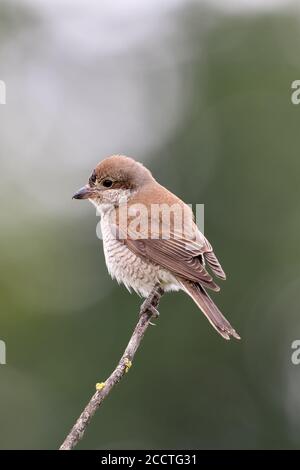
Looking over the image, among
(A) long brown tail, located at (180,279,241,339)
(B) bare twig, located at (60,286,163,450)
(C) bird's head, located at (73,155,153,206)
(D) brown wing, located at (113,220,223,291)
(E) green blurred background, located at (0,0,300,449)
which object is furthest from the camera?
(E) green blurred background, located at (0,0,300,449)

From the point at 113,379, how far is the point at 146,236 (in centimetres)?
178

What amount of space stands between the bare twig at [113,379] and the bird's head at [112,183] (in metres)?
0.80

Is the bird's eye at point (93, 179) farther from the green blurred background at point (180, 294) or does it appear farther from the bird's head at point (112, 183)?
the green blurred background at point (180, 294)

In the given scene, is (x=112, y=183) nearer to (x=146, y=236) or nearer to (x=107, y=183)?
(x=107, y=183)

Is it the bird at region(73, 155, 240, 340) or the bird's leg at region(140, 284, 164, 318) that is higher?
the bird at region(73, 155, 240, 340)

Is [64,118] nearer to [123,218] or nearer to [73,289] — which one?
[73,289]

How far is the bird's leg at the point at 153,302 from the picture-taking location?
4160 millimetres

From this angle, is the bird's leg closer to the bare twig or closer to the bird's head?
the bare twig

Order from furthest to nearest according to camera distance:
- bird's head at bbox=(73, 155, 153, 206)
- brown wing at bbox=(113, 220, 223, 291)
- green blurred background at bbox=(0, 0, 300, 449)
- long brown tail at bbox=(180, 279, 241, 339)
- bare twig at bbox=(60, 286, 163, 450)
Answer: green blurred background at bbox=(0, 0, 300, 449) → bird's head at bbox=(73, 155, 153, 206) → brown wing at bbox=(113, 220, 223, 291) → long brown tail at bbox=(180, 279, 241, 339) → bare twig at bbox=(60, 286, 163, 450)

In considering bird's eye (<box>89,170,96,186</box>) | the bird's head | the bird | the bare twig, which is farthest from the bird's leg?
bird's eye (<box>89,170,96,186</box>)

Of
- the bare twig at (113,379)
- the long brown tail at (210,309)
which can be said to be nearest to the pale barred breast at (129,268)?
the bare twig at (113,379)

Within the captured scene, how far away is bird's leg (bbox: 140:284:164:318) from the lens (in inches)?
164

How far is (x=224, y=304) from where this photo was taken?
7.75 meters

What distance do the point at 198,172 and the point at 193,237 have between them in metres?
3.73
